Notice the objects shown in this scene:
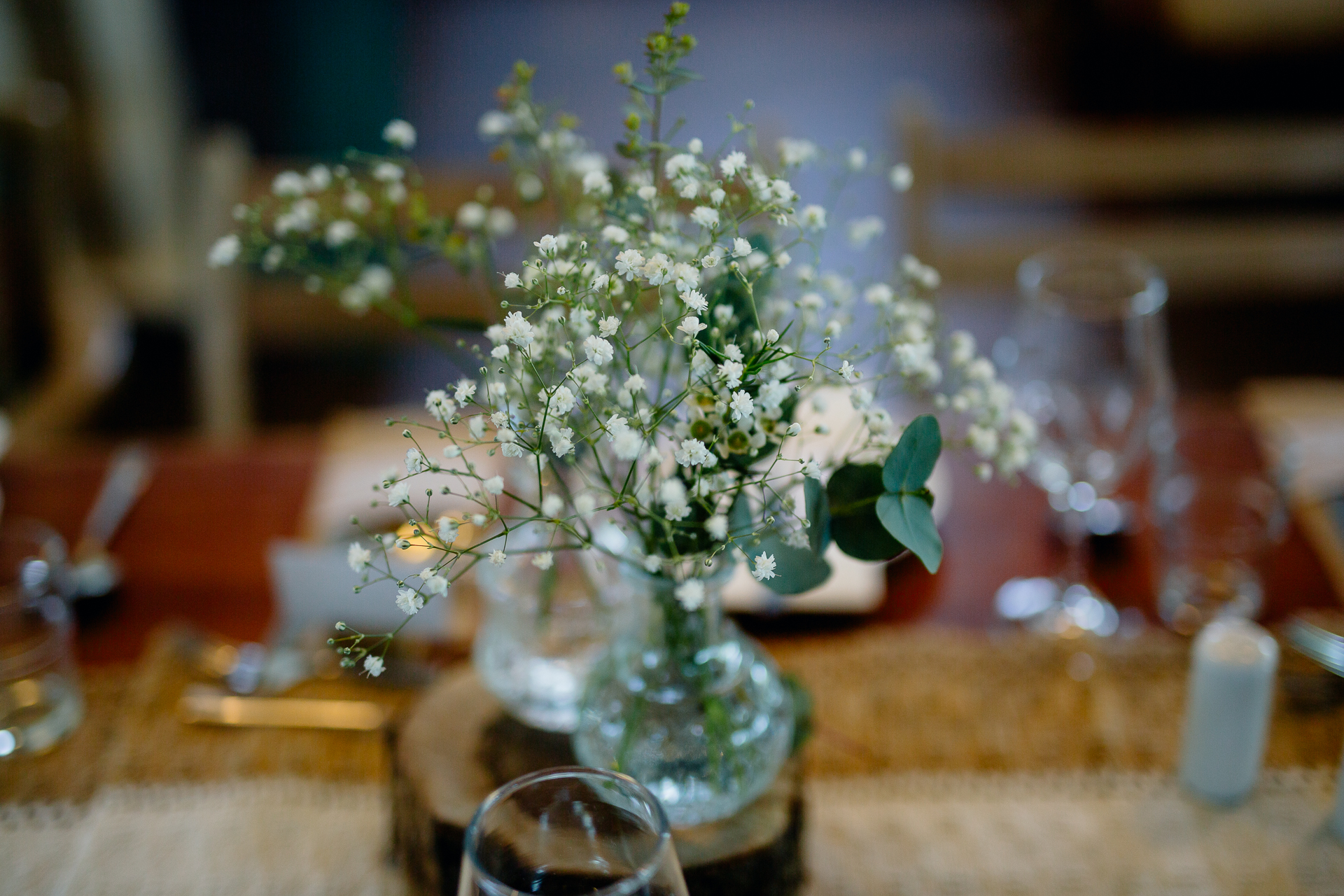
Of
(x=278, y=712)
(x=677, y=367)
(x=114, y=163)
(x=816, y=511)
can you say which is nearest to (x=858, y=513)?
(x=816, y=511)

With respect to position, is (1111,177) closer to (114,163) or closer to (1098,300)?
(1098,300)

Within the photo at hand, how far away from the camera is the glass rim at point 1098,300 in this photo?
3.00ft

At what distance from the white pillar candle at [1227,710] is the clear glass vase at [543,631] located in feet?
1.38

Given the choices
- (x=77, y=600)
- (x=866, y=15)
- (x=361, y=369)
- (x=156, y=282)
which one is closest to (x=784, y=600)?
(x=77, y=600)

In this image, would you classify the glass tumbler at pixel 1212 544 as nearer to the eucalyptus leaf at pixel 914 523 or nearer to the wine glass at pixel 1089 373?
the wine glass at pixel 1089 373

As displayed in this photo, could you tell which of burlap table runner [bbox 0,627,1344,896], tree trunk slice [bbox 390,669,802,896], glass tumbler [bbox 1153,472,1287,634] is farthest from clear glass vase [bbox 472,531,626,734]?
glass tumbler [bbox 1153,472,1287,634]

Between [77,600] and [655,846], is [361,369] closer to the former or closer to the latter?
[77,600]

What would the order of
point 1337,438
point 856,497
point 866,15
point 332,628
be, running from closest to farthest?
1. point 856,497
2. point 332,628
3. point 1337,438
4. point 866,15

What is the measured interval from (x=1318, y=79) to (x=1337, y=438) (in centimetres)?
327

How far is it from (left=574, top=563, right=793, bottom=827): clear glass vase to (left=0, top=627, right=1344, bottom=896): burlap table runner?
0.15m

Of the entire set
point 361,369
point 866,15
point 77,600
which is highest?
point 866,15

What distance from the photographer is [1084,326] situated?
36.8 inches

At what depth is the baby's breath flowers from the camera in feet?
1.87

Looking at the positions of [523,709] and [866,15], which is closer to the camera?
[523,709]
